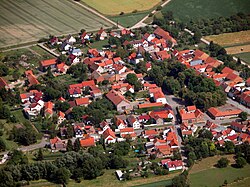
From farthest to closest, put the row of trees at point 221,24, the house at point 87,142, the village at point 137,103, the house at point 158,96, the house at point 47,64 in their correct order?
the row of trees at point 221,24, the house at point 47,64, the house at point 158,96, the village at point 137,103, the house at point 87,142

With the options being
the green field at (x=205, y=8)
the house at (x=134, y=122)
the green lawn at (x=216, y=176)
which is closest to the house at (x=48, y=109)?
the house at (x=134, y=122)

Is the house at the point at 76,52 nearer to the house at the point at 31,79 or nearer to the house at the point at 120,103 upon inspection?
the house at the point at 31,79

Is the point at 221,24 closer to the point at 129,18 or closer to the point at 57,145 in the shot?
the point at 129,18

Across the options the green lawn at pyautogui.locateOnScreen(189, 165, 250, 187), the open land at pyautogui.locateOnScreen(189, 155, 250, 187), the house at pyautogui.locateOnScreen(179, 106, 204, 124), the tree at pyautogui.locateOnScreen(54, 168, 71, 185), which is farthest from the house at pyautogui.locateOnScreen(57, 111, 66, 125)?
the green lawn at pyautogui.locateOnScreen(189, 165, 250, 187)

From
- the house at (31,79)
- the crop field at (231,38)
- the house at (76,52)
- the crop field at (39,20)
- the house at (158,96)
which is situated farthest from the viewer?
the crop field at (39,20)

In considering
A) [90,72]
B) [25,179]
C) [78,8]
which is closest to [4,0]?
[78,8]

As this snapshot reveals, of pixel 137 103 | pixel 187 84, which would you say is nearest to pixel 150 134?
pixel 137 103

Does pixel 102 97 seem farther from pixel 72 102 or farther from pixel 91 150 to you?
pixel 91 150
